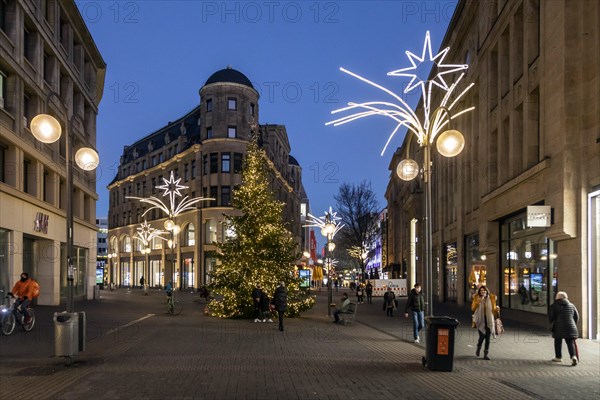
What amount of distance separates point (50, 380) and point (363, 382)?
5568mm

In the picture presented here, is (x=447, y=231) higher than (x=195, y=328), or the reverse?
(x=447, y=231)

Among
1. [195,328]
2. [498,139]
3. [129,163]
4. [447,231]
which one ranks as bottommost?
[195,328]

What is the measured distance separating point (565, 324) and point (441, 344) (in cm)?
300

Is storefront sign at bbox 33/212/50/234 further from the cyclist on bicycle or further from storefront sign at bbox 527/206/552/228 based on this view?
storefront sign at bbox 527/206/552/228

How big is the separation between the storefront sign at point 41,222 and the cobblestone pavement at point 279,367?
10.9m

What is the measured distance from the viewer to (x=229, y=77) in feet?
224

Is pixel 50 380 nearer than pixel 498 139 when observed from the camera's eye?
Yes

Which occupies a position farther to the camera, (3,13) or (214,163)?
(214,163)

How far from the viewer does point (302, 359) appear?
14.0 metres

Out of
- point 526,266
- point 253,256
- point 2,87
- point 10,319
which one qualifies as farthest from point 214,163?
point 10,319

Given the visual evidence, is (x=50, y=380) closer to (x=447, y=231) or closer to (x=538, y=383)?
(x=538, y=383)

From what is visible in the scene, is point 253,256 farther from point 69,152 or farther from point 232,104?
point 232,104

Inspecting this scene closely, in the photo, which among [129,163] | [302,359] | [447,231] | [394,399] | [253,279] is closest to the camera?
[394,399]

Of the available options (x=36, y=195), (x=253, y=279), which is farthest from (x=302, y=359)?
(x=36, y=195)
